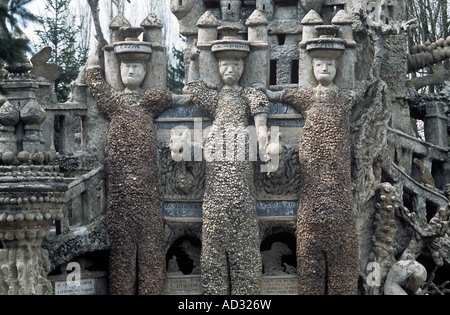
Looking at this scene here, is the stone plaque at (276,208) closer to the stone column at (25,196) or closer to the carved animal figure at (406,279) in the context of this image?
the carved animal figure at (406,279)

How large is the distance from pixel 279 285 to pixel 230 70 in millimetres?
3953

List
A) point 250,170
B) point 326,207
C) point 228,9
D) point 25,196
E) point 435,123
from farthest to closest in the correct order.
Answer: point 435,123, point 228,9, point 250,170, point 326,207, point 25,196

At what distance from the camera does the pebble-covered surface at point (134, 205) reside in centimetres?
2027

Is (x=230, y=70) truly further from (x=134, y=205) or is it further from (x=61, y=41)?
(x=61, y=41)

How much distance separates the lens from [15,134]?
1886 centimetres

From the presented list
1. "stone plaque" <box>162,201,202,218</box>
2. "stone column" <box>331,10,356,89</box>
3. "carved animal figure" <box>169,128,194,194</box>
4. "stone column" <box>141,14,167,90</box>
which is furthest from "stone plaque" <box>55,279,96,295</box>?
"stone column" <box>331,10,356,89</box>

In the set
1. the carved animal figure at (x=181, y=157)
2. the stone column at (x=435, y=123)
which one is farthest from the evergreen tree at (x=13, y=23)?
the stone column at (x=435, y=123)

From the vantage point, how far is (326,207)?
20.3 metres

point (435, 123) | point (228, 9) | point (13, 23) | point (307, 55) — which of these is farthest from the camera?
point (435, 123)

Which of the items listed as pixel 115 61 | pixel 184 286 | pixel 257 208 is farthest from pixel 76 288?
pixel 115 61

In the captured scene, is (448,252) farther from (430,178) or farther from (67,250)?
(67,250)

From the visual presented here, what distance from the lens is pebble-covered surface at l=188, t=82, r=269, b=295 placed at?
20203 mm
